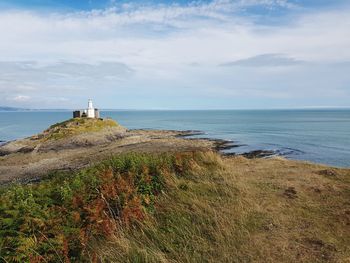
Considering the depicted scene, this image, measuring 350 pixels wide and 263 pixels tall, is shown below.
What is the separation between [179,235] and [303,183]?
6097 millimetres

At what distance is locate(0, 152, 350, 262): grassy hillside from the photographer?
6.83m

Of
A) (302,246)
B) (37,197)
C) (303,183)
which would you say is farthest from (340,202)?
(37,197)

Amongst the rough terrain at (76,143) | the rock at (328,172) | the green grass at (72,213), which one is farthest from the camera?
the rough terrain at (76,143)

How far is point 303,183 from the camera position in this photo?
1232 cm

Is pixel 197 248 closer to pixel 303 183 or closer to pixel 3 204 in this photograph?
pixel 3 204

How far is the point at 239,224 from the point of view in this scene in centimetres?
832

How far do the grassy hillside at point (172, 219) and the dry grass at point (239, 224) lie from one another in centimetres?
2

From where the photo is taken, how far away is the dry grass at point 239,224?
7008 mm

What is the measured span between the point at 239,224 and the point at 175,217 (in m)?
1.49

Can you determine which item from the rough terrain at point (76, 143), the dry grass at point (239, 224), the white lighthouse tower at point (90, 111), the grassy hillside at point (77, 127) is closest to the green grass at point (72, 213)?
the dry grass at point (239, 224)

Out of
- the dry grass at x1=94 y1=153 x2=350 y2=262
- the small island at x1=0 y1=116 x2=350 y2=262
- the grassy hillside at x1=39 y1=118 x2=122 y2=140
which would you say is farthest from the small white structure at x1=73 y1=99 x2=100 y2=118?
the dry grass at x1=94 y1=153 x2=350 y2=262

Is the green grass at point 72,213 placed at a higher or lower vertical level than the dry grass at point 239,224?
higher

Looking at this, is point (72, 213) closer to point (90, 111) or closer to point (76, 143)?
point (76, 143)

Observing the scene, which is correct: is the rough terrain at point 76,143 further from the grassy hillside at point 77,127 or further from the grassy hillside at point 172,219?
the grassy hillside at point 172,219
